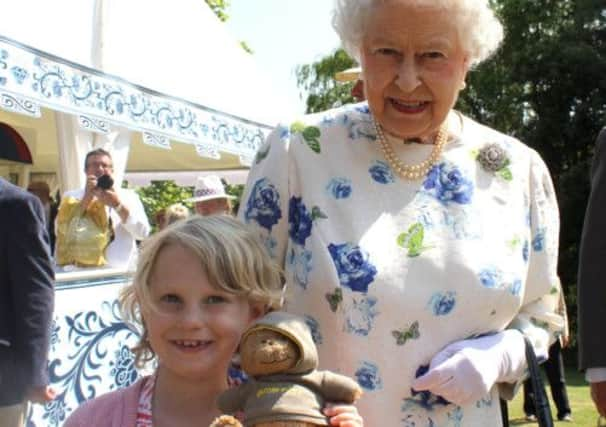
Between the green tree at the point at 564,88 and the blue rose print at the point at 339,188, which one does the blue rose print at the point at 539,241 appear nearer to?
the blue rose print at the point at 339,188

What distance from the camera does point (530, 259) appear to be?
6.51ft

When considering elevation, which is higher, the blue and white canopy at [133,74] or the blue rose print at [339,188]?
the blue and white canopy at [133,74]

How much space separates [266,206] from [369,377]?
0.42 meters

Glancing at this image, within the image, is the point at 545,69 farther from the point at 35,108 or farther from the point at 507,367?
the point at 507,367

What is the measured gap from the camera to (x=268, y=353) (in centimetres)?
148

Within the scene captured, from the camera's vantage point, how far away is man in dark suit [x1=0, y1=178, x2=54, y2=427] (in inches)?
126

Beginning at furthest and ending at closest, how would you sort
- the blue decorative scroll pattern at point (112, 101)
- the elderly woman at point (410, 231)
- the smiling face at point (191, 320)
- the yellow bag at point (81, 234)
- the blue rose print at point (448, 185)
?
1. the yellow bag at point (81, 234)
2. the blue decorative scroll pattern at point (112, 101)
3. the blue rose print at point (448, 185)
4. the elderly woman at point (410, 231)
5. the smiling face at point (191, 320)

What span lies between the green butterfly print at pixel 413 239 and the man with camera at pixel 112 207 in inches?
136

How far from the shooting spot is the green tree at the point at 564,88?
15977 millimetres

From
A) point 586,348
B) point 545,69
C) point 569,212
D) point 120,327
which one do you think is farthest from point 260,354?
point 545,69

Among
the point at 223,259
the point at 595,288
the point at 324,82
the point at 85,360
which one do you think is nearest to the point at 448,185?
the point at 223,259

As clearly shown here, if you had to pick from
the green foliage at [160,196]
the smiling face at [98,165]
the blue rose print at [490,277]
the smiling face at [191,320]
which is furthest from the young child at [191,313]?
the green foliage at [160,196]

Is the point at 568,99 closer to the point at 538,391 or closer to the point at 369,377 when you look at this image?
the point at 538,391

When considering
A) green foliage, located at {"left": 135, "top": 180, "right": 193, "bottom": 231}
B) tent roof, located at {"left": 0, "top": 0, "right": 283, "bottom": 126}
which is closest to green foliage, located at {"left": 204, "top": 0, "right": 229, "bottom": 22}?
green foliage, located at {"left": 135, "top": 180, "right": 193, "bottom": 231}
